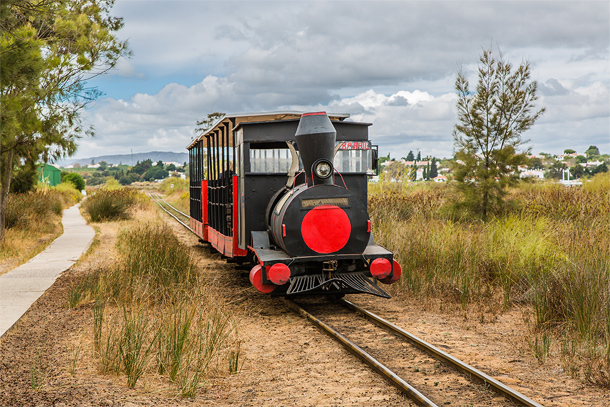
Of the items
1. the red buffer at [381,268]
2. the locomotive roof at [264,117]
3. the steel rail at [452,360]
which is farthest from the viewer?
the locomotive roof at [264,117]

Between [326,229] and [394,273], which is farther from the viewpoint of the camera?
[394,273]

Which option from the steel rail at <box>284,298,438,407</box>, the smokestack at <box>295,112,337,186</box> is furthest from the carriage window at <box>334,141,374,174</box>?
the steel rail at <box>284,298,438,407</box>

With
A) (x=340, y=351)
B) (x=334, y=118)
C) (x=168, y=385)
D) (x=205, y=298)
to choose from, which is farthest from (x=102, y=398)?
(x=334, y=118)

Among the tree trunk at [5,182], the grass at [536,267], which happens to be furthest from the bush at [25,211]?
the grass at [536,267]

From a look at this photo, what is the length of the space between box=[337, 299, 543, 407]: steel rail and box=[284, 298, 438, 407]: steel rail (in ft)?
2.25

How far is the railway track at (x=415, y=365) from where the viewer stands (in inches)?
187

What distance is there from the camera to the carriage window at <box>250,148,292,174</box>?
8.56 m

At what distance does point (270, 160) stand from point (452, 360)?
4373 mm

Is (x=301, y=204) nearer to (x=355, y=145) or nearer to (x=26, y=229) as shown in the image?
(x=355, y=145)

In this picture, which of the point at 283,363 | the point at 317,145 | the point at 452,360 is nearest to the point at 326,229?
the point at 317,145

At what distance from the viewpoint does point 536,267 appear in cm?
867

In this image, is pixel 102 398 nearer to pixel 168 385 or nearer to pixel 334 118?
pixel 168 385

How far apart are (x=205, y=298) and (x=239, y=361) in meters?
2.26

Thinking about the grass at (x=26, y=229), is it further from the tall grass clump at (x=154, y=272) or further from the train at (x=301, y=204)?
the train at (x=301, y=204)
